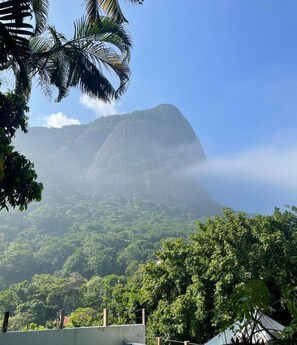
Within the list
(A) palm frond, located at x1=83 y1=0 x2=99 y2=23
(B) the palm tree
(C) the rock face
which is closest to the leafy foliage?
(B) the palm tree

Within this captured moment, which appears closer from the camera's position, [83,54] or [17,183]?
[17,183]

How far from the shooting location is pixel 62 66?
6.25 metres

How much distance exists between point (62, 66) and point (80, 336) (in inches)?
208

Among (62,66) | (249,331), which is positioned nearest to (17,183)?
(62,66)

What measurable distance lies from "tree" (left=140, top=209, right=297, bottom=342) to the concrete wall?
102 inches

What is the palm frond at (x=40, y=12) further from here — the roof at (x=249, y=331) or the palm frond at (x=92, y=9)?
the roof at (x=249, y=331)

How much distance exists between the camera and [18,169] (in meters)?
4.28

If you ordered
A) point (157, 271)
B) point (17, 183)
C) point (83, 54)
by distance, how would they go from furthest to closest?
point (157, 271)
point (83, 54)
point (17, 183)

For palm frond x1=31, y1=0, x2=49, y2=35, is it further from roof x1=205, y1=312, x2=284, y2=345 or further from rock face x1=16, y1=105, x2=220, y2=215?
rock face x1=16, y1=105, x2=220, y2=215

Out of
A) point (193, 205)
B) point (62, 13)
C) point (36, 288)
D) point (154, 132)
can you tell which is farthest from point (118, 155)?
point (62, 13)

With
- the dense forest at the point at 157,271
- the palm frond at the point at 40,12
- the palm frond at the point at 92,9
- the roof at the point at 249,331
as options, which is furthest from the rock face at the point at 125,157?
the roof at the point at 249,331

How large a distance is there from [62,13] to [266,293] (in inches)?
232

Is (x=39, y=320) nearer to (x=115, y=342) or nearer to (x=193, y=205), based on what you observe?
(x=115, y=342)

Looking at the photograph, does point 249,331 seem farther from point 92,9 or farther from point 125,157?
point 125,157
